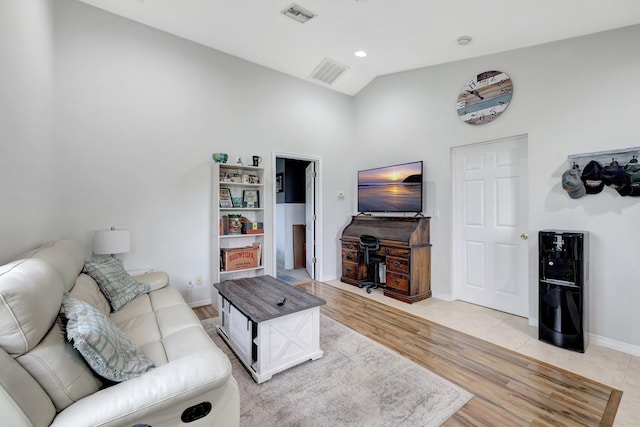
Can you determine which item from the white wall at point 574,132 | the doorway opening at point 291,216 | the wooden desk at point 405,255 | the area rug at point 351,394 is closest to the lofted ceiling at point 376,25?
the white wall at point 574,132

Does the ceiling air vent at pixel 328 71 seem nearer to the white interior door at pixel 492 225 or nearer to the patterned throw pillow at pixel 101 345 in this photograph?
the white interior door at pixel 492 225

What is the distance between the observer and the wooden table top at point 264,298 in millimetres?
2182

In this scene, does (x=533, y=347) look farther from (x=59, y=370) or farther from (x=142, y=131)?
(x=142, y=131)

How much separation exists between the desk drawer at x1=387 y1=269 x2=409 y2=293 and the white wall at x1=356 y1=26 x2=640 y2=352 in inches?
21.5

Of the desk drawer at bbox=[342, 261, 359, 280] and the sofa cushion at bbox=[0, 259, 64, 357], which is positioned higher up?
the sofa cushion at bbox=[0, 259, 64, 357]

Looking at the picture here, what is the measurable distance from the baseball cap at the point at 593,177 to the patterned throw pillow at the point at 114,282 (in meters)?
4.21

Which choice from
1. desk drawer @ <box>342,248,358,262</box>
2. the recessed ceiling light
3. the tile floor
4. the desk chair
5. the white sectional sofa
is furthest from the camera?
desk drawer @ <box>342,248,358,262</box>

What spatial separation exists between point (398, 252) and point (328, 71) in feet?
9.60

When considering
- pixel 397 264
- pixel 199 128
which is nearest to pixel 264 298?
pixel 397 264

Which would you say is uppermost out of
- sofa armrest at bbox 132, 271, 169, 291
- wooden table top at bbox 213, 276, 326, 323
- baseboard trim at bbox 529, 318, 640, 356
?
sofa armrest at bbox 132, 271, 169, 291

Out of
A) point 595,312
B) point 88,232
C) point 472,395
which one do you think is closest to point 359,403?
point 472,395

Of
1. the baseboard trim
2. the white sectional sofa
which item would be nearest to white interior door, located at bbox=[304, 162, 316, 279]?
the baseboard trim

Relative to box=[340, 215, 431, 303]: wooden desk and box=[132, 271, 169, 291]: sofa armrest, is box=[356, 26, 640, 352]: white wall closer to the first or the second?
box=[340, 215, 431, 303]: wooden desk

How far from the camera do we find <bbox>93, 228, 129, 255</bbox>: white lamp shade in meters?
2.90
